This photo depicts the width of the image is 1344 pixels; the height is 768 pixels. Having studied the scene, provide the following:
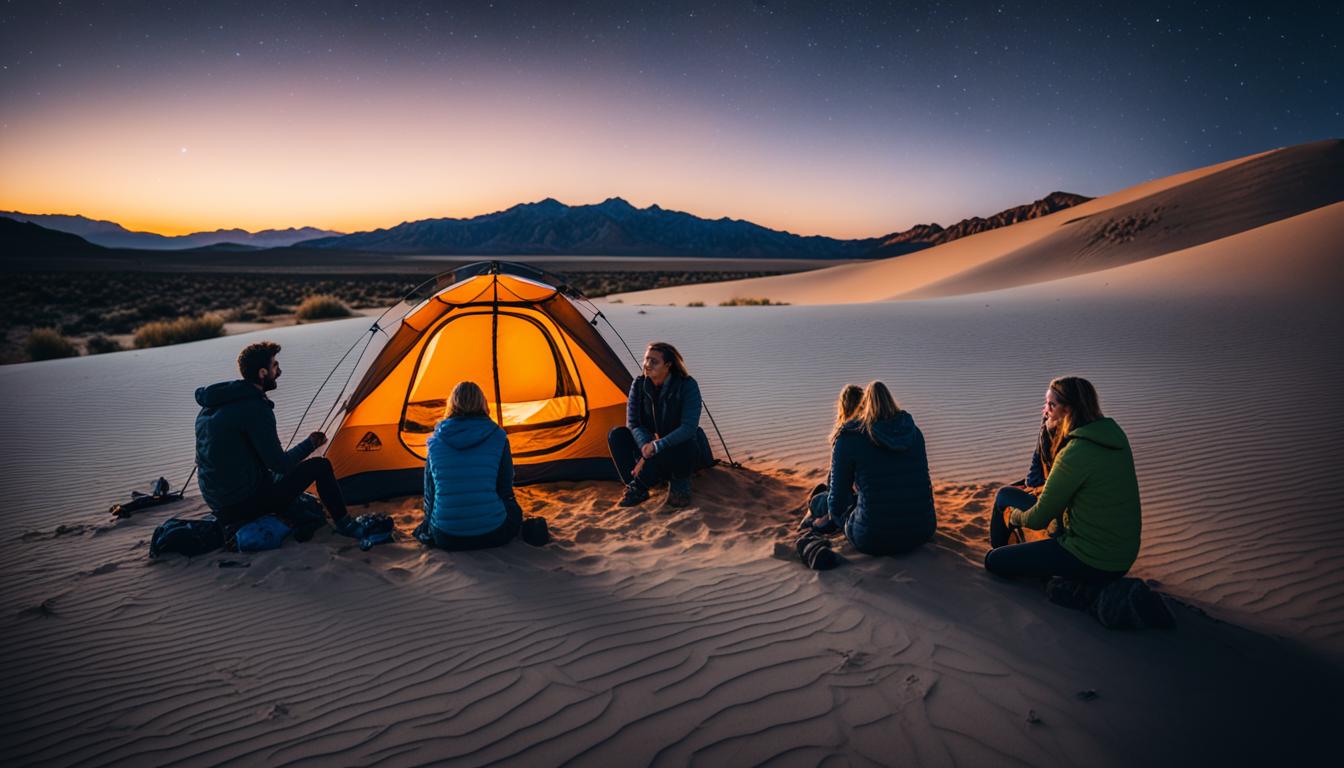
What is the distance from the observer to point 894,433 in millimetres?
4039

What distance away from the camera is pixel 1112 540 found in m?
3.62

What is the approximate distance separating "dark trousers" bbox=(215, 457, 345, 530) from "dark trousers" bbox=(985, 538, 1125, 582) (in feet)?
15.9

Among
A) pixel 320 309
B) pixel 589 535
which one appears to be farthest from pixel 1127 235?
pixel 589 535

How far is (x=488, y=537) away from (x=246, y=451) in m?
1.88

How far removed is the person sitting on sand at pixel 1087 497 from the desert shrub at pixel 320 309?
24810 mm

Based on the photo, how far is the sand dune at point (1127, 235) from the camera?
106 ft

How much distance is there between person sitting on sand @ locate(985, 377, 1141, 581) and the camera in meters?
3.59

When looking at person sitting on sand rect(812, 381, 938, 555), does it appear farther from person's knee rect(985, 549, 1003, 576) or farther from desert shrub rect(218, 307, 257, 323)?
desert shrub rect(218, 307, 257, 323)

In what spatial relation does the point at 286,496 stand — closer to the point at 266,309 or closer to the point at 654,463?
the point at 654,463

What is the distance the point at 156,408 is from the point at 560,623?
941 cm

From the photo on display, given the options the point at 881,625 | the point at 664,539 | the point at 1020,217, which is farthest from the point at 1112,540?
the point at 1020,217

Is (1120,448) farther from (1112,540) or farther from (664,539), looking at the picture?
(664,539)

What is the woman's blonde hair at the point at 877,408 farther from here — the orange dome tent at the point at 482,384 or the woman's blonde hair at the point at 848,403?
the orange dome tent at the point at 482,384

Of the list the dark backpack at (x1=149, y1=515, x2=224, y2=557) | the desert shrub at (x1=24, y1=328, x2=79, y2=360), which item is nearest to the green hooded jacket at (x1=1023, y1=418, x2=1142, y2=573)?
the dark backpack at (x1=149, y1=515, x2=224, y2=557)
